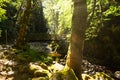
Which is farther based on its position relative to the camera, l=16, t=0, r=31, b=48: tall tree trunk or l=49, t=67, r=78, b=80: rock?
l=16, t=0, r=31, b=48: tall tree trunk

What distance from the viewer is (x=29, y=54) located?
13.2 meters

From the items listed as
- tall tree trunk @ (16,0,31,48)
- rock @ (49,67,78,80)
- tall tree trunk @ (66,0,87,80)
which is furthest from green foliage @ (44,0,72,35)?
rock @ (49,67,78,80)

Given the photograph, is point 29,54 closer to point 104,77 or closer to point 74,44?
point 104,77

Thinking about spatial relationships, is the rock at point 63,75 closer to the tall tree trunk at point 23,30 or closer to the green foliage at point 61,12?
the green foliage at point 61,12

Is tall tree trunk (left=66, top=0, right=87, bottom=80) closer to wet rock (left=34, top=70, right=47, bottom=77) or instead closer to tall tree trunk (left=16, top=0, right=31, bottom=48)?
wet rock (left=34, top=70, right=47, bottom=77)

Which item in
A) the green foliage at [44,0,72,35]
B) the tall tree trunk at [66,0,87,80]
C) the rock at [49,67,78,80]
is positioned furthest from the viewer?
the green foliage at [44,0,72,35]

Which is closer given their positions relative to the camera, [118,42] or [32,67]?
[32,67]

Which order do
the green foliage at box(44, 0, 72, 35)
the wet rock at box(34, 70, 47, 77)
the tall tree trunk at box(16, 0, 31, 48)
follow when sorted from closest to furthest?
the wet rock at box(34, 70, 47, 77) < the tall tree trunk at box(16, 0, 31, 48) < the green foliage at box(44, 0, 72, 35)

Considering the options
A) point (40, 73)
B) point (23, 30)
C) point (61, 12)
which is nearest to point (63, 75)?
point (40, 73)

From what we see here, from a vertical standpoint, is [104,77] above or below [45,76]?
below

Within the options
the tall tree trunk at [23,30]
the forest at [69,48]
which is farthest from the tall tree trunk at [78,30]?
the tall tree trunk at [23,30]

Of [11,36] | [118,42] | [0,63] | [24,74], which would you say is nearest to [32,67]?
[24,74]

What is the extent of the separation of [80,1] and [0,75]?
4760mm

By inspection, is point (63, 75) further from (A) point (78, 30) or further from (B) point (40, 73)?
(A) point (78, 30)
